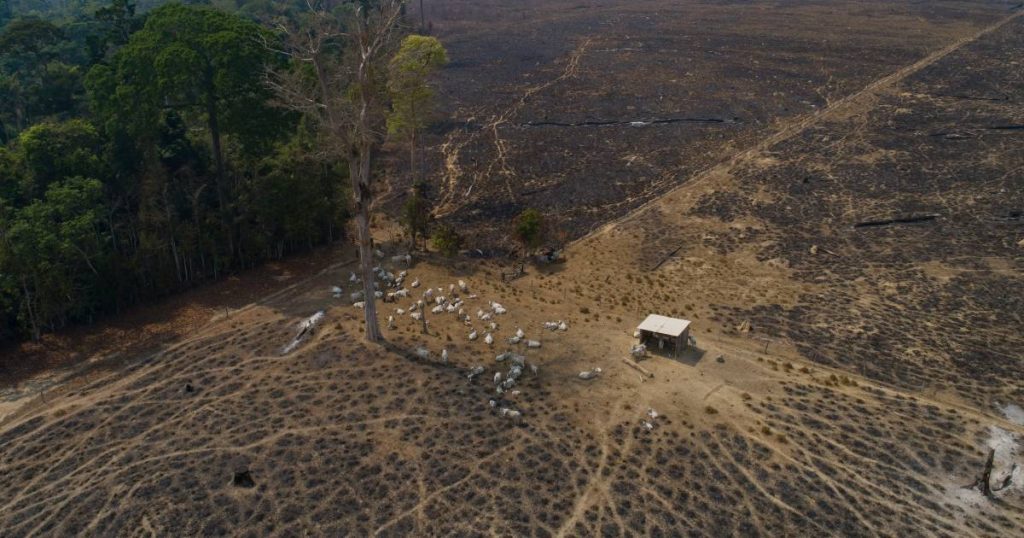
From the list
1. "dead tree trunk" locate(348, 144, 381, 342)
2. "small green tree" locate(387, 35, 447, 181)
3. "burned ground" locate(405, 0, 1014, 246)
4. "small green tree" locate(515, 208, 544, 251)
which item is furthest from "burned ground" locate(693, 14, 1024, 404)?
"small green tree" locate(387, 35, 447, 181)

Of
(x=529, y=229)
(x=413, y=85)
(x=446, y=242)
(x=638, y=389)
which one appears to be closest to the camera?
(x=638, y=389)

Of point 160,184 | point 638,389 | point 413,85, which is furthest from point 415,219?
point 638,389

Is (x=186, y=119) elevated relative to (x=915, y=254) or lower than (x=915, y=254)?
elevated

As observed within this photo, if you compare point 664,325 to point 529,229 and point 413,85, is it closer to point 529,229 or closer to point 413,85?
point 529,229

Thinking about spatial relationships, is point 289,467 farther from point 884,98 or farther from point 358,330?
point 884,98

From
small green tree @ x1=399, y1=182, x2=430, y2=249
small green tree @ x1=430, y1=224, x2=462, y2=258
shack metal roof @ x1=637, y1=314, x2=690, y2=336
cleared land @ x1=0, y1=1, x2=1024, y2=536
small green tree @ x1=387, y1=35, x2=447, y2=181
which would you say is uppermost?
small green tree @ x1=387, y1=35, x2=447, y2=181

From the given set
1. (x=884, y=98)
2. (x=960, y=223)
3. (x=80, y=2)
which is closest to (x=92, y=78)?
(x=960, y=223)

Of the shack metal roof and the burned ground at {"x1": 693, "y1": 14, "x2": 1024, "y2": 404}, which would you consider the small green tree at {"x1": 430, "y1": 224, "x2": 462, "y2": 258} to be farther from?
the burned ground at {"x1": 693, "y1": 14, "x2": 1024, "y2": 404}
